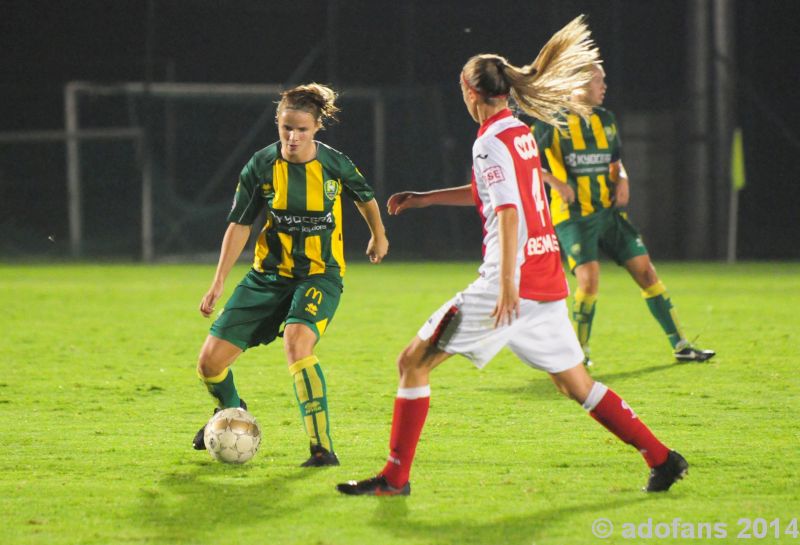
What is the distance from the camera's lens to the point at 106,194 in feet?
67.7

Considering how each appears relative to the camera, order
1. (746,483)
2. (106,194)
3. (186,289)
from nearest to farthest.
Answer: (746,483) < (186,289) < (106,194)

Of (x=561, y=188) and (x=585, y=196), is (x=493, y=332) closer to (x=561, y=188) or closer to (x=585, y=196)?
(x=561, y=188)

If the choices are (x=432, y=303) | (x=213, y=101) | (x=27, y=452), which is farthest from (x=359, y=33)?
(x=27, y=452)

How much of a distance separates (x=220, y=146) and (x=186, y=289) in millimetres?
5876

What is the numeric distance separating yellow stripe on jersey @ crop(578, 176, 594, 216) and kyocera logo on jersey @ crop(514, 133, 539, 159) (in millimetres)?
4023

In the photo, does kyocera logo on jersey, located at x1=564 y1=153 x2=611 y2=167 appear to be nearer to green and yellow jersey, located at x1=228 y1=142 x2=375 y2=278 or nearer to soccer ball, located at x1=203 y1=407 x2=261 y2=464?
green and yellow jersey, located at x1=228 y1=142 x2=375 y2=278

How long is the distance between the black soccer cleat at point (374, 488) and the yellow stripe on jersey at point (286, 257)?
128 cm

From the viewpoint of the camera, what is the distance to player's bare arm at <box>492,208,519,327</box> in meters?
4.36

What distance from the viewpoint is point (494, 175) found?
4438 mm

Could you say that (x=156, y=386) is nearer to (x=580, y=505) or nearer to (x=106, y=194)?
(x=580, y=505)

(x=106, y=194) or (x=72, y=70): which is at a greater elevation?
(x=72, y=70)

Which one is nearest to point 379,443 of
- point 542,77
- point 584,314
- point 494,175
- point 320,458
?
point 320,458

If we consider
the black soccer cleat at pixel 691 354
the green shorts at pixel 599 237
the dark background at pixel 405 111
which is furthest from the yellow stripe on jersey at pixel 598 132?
the dark background at pixel 405 111

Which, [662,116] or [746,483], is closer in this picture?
[746,483]
